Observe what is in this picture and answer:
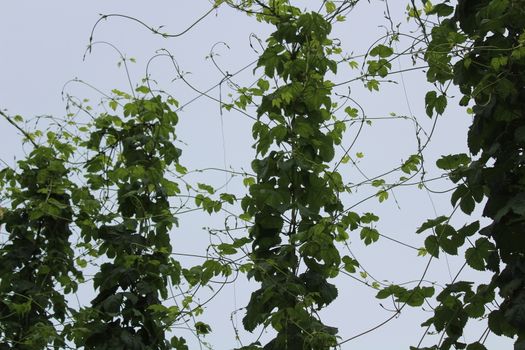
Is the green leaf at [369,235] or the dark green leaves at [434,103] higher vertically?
the dark green leaves at [434,103]

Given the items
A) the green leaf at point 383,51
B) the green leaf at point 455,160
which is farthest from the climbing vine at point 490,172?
the green leaf at point 383,51

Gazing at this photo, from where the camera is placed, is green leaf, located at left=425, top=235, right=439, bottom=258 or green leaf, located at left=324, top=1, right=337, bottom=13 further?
green leaf, located at left=324, top=1, right=337, bottom=13

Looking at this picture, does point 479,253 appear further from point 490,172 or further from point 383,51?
point 383,51

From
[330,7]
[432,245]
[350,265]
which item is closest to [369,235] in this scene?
[350,265]

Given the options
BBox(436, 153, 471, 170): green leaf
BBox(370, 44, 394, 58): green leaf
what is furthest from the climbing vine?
BBox(370, 44, 394, 58): green leaf

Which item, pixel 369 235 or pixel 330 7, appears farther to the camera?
pixel 330 7

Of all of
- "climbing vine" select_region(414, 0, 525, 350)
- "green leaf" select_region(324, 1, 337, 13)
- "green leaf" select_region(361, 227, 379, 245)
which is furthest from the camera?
"green leaf" select_region(324, 1, 337, 13)

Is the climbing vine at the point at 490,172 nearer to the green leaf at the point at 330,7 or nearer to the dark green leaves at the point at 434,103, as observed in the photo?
the dark green leaves at the point at 434,103

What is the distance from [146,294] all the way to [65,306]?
1235mm

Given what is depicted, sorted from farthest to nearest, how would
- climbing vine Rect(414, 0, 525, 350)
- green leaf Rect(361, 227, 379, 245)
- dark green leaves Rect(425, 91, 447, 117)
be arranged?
green leaf Rect(361, 227, 379, 245)
dark green leaves Rect(425, 91, 447, 117)
climbing vine Rect(414, 0, 525, 350)

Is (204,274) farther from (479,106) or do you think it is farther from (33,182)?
(33,182)

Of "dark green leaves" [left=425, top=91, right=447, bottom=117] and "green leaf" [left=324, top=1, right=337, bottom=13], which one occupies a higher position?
"green leaf" [left=324, top=1, right=337, bottom=13]

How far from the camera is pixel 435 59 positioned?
12.5ft

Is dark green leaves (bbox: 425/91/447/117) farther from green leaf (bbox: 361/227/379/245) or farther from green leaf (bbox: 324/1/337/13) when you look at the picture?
green leaf (bbox: 324/1/337/13)
